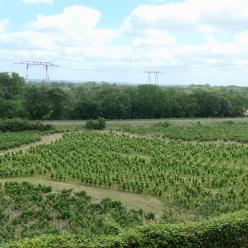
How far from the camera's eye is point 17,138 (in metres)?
43.9

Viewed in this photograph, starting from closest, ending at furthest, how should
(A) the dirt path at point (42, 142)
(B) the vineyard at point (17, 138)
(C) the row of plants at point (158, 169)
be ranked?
(C) the row of plants at point (158, 169)
(A) the dirt path at point (42, 142)
(B) the vineyard at point (17, 138)

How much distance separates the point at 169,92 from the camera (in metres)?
72.8

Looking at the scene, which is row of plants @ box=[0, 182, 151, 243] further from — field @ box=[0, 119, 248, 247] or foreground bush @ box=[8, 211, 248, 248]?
foreground bush @ box=[8, 211, 248, 248]

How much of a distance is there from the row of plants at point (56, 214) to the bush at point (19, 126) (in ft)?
87.5

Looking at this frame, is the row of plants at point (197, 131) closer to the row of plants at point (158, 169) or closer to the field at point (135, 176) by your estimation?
the field at point (135, 176)

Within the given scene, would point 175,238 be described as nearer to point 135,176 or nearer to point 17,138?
point 135,176

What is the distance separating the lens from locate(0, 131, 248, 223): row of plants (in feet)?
77.9

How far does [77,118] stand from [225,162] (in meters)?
33.9

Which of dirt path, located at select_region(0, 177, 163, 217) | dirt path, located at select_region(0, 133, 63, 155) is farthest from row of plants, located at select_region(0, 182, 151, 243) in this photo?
dirt path, located at select_region(0, 133, 63, 155)

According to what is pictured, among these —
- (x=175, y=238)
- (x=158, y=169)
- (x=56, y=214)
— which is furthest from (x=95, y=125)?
(x=175, y=238)

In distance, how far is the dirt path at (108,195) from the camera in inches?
919

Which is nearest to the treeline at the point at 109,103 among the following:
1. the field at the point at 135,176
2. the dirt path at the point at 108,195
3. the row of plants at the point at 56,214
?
the field at the point at 135,176

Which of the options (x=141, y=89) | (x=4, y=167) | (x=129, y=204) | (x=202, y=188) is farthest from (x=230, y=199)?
(x=141, y=89)

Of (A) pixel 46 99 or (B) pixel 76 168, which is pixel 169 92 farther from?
(B) pixel 76 168
